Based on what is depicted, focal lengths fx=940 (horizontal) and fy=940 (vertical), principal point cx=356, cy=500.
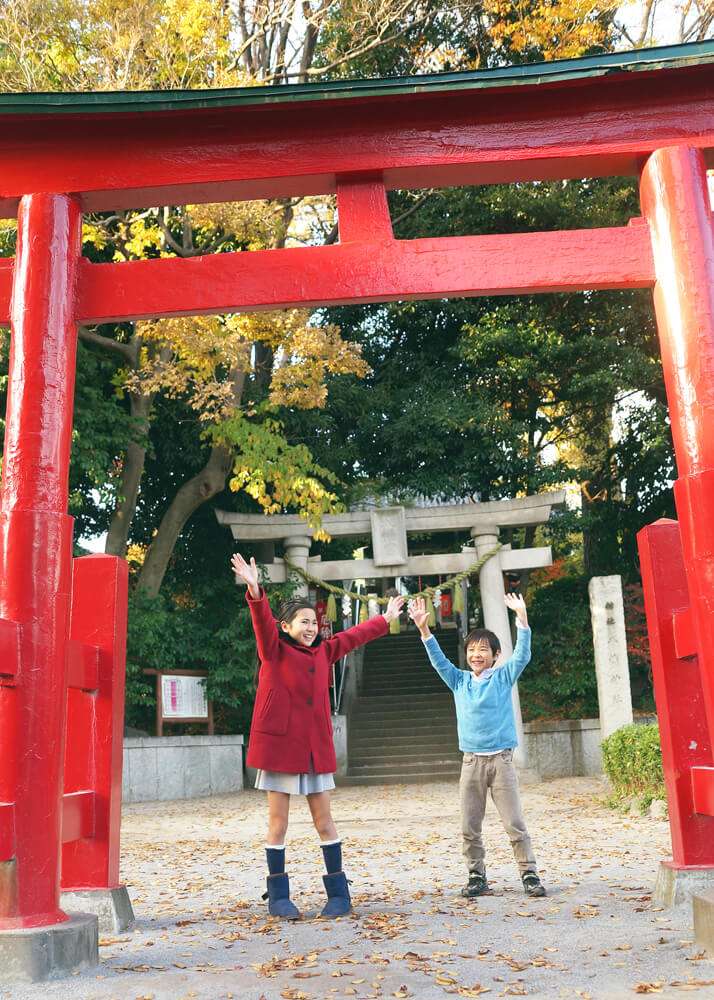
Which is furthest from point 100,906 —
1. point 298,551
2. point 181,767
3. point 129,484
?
point 298,551

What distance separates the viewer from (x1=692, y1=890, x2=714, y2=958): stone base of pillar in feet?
12.1

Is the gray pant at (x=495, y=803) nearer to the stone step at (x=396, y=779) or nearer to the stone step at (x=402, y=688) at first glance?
the stone step at (x=396, y=779)

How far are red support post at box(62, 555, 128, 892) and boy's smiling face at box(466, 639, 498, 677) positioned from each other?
1965mm

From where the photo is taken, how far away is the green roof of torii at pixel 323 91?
449cm

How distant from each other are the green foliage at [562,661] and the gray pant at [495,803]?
12276 millimetres

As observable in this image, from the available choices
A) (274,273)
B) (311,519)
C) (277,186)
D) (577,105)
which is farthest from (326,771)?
(311,519)

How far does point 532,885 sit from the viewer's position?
5.15 meters

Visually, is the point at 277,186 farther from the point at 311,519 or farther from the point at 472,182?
the point at 311,519

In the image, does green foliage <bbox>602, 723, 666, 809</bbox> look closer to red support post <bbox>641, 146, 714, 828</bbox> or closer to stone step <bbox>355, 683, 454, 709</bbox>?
red support post <bbox>641, 146, 714, 828</bbox>

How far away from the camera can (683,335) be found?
4328 mm

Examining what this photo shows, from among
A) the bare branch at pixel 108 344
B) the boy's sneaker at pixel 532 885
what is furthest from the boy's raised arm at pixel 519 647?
the bare branch at pixel 108 344

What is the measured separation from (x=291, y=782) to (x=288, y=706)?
14.9 inches

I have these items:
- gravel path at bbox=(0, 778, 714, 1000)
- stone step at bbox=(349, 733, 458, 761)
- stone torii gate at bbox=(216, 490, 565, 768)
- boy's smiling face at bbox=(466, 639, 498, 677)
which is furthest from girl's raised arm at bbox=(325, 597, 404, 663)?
stone step at bbox=(349, 733, 458, 761)

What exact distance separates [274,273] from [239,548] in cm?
1313
